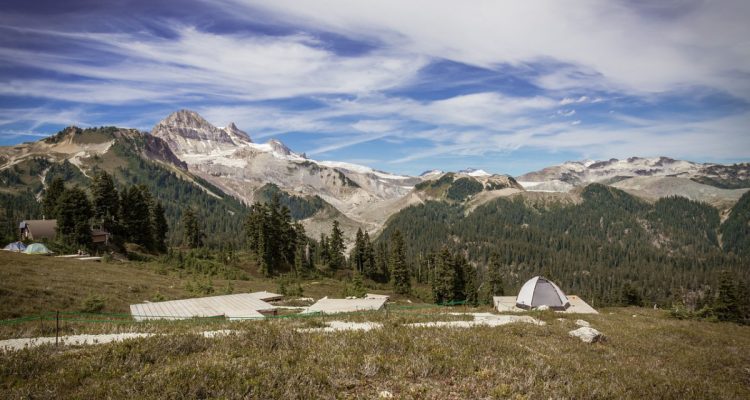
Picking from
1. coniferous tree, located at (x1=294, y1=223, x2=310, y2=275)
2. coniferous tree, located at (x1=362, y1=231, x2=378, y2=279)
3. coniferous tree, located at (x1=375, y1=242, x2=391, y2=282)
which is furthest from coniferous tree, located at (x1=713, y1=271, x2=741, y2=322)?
coniferous tree, located at (x1=294, y1=223, x2=310, y2=275)

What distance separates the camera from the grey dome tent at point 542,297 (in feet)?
137

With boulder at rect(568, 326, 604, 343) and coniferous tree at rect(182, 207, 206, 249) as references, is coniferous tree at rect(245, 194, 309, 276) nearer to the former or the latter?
coniferous tree at rect(182, 207, 206, 249)

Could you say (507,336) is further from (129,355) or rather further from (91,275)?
(91,275)

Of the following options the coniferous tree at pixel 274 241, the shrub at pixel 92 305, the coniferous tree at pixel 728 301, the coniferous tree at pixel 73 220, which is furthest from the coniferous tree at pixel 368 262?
the shrub at pixel 92 305

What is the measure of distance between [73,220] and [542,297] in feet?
239

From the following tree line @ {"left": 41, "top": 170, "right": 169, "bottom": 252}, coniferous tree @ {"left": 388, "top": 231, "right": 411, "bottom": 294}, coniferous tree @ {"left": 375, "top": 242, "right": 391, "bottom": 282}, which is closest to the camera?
tree line @ {"left": 41, "top": 170, "right": 169, "bottom": 252}

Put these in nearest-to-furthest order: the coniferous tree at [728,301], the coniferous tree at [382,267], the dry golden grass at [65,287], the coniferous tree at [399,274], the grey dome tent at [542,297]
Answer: the dry golden grass at [65,287]
the grey dome tent at [542,297]
the coniferous tree at [728,301]
the coniferous tree at [399,274]
the coniferous tree at [382,267]

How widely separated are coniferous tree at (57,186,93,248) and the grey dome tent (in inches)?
2673

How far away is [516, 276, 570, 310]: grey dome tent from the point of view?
41.8 meters

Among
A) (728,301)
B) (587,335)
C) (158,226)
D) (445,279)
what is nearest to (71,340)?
(587,335)

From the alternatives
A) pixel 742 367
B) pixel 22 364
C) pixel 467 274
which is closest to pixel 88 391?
pixel 22 364

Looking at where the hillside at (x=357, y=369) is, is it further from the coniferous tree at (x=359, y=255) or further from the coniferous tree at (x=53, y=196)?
the coniferous tree at (x=359, y=255)

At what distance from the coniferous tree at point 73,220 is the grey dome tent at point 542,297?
67.9 m

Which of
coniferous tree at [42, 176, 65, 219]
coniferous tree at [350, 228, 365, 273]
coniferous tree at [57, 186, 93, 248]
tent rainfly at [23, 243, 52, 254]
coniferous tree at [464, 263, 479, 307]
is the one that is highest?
coniferous tree at [42, 176, 65, 219]
